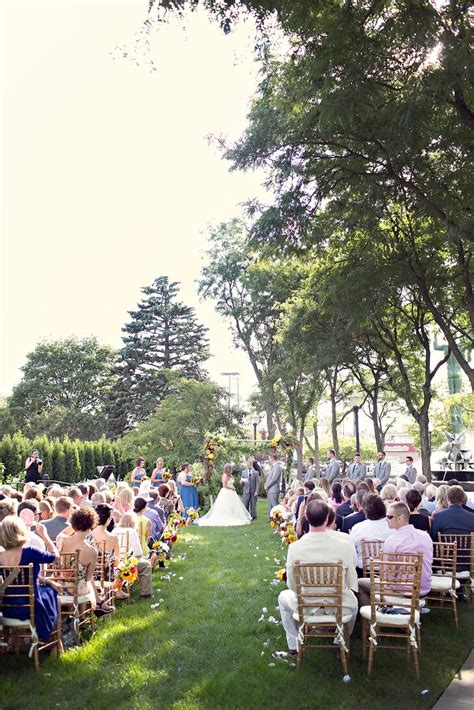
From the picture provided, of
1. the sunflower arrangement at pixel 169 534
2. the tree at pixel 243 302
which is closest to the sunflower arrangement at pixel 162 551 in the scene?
the sunflower arrangement at pixel 169 534

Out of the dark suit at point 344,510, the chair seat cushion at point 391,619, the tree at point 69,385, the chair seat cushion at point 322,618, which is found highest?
the tree at point 69,385

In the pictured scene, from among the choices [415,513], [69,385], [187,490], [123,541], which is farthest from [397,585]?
[69,385]

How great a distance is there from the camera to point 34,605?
234 inches

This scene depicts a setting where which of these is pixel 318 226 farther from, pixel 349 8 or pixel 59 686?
pixel 59 686

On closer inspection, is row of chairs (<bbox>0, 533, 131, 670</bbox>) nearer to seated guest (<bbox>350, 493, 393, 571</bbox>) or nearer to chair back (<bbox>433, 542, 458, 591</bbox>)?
seated guest (<bbox>350, 493, 393, 571</bbox>)

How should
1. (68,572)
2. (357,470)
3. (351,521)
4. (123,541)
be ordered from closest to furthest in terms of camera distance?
(68,572) < (123,541) < (351,521) < (357,470)

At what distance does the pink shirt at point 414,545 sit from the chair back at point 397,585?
0.20m

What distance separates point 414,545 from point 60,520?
13.9ft

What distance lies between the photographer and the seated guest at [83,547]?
22.4ft

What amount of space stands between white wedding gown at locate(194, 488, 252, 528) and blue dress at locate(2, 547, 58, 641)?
1258cm

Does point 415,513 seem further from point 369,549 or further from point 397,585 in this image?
point 397,585

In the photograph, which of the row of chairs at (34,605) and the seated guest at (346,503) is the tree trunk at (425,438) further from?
the row of chairs at (34,605)

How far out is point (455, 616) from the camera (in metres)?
Answer: 7.24

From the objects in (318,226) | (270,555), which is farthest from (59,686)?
(318,226)
